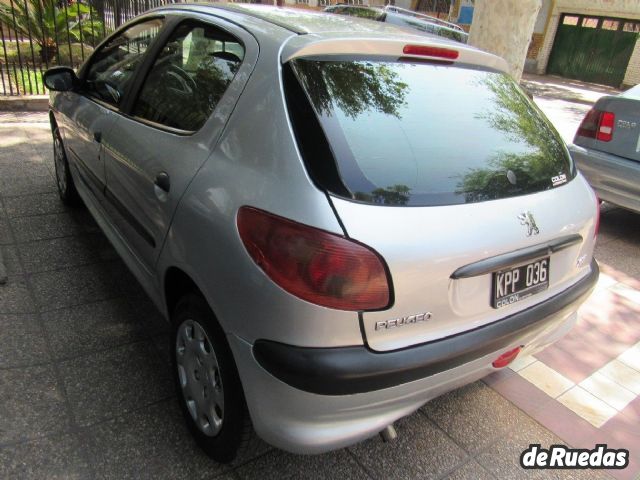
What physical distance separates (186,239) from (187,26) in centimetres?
121

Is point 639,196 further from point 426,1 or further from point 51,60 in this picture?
point 426,1

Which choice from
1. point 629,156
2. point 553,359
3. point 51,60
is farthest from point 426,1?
point 553,359

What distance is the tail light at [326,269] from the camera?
5.36ft

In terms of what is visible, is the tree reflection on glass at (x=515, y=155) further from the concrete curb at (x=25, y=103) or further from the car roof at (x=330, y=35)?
the concrete curb at (x=25, y=103)

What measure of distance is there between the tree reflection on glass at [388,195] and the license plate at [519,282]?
452 millimetres

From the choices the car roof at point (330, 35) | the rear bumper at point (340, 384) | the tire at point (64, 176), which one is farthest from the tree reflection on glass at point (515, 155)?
the tire at point (64, 176)

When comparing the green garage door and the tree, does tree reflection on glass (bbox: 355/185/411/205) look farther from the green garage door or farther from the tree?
the green garage door

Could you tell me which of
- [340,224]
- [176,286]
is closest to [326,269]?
[340,224]

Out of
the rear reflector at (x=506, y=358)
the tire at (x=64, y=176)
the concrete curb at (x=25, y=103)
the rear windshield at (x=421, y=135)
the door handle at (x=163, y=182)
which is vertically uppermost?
the rear windshield at (x=421, y=135)

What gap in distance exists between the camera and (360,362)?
5.52 ft

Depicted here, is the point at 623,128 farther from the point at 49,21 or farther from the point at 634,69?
the point at 634,69

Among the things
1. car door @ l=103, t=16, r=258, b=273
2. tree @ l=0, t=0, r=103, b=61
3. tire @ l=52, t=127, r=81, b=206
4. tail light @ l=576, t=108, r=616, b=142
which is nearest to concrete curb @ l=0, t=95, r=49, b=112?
tree @ l=0, t=0, r=103, b=61

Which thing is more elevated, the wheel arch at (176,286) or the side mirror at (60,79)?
the side mirror at (60,79)

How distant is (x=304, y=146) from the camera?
177 cm
